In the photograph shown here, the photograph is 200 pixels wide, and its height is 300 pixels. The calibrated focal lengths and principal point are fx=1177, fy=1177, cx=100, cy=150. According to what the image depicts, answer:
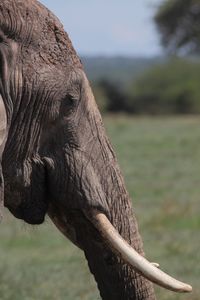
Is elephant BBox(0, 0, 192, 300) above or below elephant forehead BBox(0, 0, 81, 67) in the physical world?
below

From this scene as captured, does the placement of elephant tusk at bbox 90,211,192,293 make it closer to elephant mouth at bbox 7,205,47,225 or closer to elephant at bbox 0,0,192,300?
elephant at bbox 0,0,192,300

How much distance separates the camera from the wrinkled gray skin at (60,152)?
3.83 meters

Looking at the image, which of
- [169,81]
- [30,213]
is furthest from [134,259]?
[169,81]

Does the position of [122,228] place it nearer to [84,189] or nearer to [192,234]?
[84,189]

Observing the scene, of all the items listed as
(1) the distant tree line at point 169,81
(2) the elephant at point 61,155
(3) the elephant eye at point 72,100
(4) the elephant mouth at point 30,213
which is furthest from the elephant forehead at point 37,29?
(1) the distant tree line at point 169,81

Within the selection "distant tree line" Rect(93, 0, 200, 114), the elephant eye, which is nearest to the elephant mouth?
the elephant eye

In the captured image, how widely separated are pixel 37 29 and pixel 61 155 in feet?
1.38

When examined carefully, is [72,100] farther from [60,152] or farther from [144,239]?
[144,239]

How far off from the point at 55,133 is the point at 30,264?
5.42 meters

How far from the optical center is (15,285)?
7.55 metres

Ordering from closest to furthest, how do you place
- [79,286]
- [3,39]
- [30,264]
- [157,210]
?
[3,39], [79,286], [30,264], [157,210]

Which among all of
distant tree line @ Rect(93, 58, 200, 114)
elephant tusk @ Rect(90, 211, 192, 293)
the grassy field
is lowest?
distant tree line @ Rect(93, 58, 200, 114)

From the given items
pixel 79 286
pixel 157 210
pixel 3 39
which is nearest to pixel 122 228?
pixel 3 39

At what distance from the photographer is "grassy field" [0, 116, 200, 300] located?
743cm
